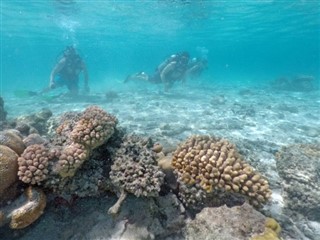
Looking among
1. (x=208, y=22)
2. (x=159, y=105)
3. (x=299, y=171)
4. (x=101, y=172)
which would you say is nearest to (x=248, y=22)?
(x=208, y=22)

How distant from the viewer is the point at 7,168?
377 cm

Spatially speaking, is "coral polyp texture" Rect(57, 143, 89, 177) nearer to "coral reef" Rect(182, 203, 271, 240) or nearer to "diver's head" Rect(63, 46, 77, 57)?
"coral reef" Rect(182, 203, 271, 240)

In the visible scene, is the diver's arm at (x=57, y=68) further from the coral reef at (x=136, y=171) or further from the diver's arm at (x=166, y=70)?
the coral reef at (x=136, y=171)

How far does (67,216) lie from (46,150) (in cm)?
114

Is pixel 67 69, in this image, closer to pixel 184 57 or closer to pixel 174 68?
pixel 174 68

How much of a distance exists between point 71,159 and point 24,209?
0.93 metres

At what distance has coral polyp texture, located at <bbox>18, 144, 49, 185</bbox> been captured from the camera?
3781 millimetres

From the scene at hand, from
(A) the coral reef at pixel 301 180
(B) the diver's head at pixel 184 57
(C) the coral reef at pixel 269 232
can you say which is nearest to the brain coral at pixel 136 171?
(C) the coral reef at pixel 269 232

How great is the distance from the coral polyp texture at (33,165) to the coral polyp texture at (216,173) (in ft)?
6.55

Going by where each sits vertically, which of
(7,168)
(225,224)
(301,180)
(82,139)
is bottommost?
(301,180)

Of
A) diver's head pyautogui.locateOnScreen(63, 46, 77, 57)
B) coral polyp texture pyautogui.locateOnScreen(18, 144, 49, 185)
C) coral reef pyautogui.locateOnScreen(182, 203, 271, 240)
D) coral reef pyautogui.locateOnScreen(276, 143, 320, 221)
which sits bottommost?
coral reef pyautogui.locateOnScreen(276, 143, 320, 221)

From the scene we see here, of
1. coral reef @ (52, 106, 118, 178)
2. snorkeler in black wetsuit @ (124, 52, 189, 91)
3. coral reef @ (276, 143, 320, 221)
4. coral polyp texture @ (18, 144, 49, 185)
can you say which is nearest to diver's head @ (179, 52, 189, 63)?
snorkeler in black wetsuit @ (124, 52, 189, 91)

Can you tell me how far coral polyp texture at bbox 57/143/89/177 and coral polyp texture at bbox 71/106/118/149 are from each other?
14cm

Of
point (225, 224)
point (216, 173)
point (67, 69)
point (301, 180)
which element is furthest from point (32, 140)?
point (67, 69)
